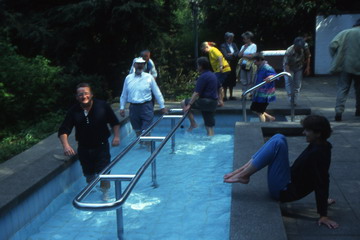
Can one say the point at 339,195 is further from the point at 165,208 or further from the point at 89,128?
the point at 89,128

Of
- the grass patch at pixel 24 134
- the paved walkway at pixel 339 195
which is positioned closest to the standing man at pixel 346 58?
the paved walkway at pixel 339 195

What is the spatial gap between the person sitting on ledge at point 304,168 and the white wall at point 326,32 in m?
14.1

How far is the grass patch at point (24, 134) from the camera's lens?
8062 millimetres

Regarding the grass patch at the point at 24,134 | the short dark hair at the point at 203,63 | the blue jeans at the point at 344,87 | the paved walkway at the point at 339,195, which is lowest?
the grass patch at the point at 24,134

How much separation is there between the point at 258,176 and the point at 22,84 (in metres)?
7.16

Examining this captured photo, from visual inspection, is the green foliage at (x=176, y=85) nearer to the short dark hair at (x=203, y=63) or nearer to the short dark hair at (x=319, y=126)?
the short dark hair at (x=203, y=63)

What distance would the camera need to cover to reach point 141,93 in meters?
8.02

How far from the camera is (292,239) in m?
4.10

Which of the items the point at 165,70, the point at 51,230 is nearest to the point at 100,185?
the point at 51,230

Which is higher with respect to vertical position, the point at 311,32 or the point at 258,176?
the point at 311,32

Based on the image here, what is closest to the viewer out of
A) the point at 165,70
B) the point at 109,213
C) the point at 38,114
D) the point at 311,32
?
the point at 109,213

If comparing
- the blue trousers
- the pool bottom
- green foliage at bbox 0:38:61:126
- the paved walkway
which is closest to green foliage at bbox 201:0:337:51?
the paved walkway

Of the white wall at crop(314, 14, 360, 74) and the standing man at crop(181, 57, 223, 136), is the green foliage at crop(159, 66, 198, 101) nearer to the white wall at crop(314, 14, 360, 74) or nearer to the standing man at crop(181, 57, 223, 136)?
the standing man at crop(181, 57, 223, 136)

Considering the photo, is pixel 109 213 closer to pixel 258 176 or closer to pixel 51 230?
pixel 51 230
